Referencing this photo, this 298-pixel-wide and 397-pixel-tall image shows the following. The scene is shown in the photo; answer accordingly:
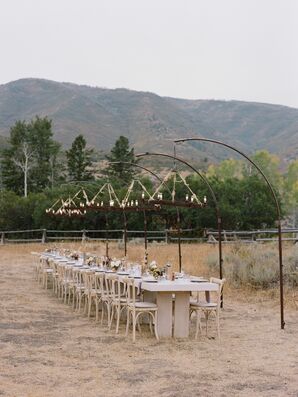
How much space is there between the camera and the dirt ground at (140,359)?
6590 millimetres

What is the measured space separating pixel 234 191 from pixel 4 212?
46.0 feet

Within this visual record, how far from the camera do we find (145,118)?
421 ft

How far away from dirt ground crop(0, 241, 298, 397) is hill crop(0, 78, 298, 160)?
83.0 m

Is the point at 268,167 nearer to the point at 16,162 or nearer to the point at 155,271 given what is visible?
the point at 16,162

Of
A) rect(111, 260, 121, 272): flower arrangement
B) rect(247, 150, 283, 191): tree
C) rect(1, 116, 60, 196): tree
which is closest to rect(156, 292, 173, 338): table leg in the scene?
rect(111, 260, 121, 272): flower arrangement

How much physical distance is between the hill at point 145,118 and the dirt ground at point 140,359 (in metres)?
83.0

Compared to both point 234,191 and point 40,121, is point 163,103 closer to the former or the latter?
point 40,121

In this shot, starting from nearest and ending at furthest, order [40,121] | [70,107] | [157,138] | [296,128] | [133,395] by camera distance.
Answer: [133,395] → [40,121] → [157,138] → [70,107] → [296,128]

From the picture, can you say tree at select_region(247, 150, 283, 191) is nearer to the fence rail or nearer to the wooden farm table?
the fence rail

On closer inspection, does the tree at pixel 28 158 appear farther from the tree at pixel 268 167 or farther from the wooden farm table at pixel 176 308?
the wooden farm table at pixel 176 308

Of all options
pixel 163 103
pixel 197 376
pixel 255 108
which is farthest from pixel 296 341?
pixel 255 108

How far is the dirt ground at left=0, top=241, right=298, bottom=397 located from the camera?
659 centimetres

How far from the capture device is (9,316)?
11516mm

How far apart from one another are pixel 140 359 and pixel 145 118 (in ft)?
399
